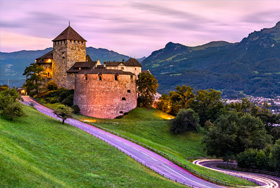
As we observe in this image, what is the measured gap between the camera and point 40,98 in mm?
91875

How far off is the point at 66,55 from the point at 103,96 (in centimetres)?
2540

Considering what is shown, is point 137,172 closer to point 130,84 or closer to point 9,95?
point 9,95

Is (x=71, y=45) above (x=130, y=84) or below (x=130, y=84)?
above

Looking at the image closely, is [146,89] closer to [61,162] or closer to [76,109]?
[76,109]

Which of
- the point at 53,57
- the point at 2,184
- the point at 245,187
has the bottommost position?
the point at 245,187

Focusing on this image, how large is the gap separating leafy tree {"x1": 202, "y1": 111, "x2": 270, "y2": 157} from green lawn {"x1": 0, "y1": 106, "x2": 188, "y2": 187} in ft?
81.7

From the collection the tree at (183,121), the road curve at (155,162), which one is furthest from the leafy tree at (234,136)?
the road curve at (155,162)

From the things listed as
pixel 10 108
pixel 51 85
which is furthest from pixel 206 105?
pixel 10 108

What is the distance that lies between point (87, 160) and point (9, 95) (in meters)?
20.8

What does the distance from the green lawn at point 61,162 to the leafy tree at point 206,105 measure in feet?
163

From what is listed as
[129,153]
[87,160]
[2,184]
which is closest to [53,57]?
[129,153]

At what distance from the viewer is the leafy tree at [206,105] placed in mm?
86562

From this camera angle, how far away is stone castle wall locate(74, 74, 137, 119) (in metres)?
79.1

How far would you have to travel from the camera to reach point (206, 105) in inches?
3499
